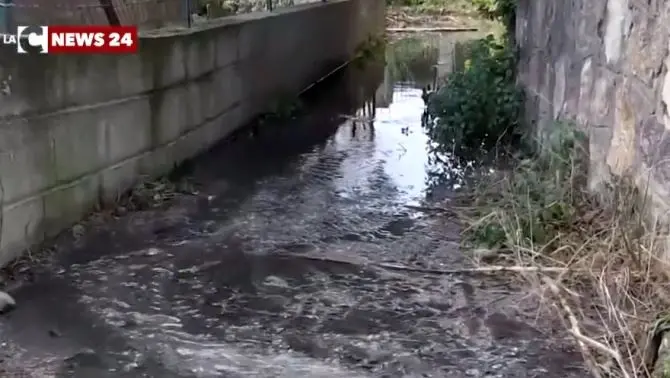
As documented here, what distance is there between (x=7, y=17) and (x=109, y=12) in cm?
165

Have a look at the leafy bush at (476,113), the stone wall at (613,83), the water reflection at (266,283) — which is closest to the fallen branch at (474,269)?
the water reflection at (266,283)

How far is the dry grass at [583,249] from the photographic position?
3623mm

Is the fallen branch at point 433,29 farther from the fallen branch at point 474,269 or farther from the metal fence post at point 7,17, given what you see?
the fallen branch at point 474,269

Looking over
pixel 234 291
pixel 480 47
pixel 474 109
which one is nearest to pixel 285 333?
pixel 234 291

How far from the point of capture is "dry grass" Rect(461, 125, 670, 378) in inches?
143

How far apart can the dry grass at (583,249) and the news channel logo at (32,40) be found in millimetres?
2662

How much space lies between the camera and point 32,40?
5.02m

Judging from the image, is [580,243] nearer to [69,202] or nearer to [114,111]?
[69,202]

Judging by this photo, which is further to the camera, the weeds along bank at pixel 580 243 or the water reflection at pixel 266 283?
the water reflection at pixel 266 283

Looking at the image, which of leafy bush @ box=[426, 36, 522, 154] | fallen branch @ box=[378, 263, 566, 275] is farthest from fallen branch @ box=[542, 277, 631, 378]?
leafy bush @ box=[426, 36, 522, 154]

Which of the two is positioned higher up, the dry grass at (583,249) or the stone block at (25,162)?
the stone block at (25,162)

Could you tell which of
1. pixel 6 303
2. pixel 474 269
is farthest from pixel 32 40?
pixel 474 269

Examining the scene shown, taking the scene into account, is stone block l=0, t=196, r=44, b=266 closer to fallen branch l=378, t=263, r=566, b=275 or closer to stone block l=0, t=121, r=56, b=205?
stone block l=0, t=121, r=56, b=205

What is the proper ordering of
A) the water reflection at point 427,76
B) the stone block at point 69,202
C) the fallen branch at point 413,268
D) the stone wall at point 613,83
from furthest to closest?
the water reflection at point 427,76 → the stone block at point 69,202 → the fallen branch at point 413,268 → the stone wall at point 613,83
